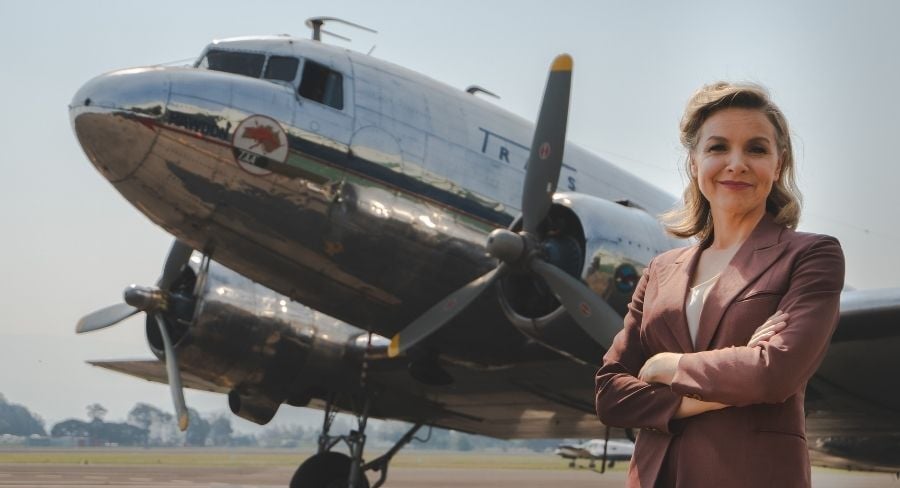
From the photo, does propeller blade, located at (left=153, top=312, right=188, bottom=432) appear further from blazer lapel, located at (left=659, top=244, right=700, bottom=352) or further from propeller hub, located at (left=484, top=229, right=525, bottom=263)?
blazer lapel, located at (left=659, top=244, right=700, bottom=352)

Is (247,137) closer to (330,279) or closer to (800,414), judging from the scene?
(330,279)

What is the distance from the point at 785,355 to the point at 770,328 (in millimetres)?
55

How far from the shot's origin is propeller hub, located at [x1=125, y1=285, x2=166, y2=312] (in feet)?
39.7

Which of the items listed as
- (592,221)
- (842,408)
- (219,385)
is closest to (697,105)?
(592,221)

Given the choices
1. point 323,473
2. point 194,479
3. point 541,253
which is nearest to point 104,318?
point 323,473

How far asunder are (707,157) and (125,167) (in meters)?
7.61

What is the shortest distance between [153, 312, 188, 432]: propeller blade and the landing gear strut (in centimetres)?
165

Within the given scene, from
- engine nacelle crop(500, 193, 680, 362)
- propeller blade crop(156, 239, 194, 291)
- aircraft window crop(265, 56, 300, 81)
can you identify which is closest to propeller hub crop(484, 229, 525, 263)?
engine nacelle crop(500, 193, 680, 362)

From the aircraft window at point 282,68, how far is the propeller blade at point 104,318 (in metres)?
5.12

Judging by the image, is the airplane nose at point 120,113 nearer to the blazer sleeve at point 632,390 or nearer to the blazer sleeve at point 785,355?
the blazer sleeve at point 632,390

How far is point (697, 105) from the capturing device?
1.95 m

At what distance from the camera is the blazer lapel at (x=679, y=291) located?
186 cm

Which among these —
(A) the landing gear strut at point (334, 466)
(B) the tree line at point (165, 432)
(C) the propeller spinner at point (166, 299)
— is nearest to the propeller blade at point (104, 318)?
(C) the propeller spinner at point (166, 299)

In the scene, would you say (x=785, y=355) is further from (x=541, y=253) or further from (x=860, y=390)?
(x=860, y=390)
